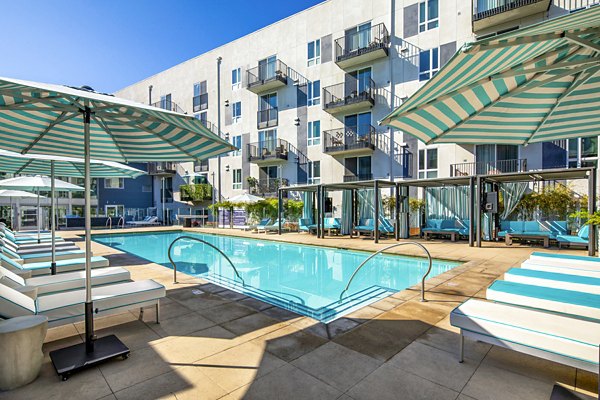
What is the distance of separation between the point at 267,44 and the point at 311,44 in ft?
12.6

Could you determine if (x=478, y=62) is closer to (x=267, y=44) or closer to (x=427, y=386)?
(x=427, y=386)

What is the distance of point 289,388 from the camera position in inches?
99.7

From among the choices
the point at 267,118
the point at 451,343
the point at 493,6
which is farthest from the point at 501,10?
the point at 451,343

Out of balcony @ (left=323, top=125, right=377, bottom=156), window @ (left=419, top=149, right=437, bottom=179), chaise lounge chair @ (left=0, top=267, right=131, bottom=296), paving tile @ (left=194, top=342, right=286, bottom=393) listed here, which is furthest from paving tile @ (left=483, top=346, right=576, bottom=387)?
balcony @ (left=323, top=125, right=377, bottom=156)

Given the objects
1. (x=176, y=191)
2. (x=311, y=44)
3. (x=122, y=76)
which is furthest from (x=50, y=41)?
(x=122, y=76)

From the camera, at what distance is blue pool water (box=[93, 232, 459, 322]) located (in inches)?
233

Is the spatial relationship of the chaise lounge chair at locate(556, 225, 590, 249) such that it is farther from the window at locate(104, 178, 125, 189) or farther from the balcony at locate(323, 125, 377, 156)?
the window at locate(104, 178, 125, 189)

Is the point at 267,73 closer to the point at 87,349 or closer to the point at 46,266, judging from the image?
the point at 46,266

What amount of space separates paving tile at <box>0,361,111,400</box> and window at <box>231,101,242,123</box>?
22.4 metres

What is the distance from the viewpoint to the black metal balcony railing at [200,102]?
25609 millimetres

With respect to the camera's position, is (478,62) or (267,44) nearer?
(478,62)

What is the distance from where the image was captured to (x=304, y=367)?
2.85 m

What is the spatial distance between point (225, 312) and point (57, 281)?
237cm

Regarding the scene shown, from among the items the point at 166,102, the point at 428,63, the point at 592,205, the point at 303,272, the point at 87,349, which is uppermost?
the point at 166,102
